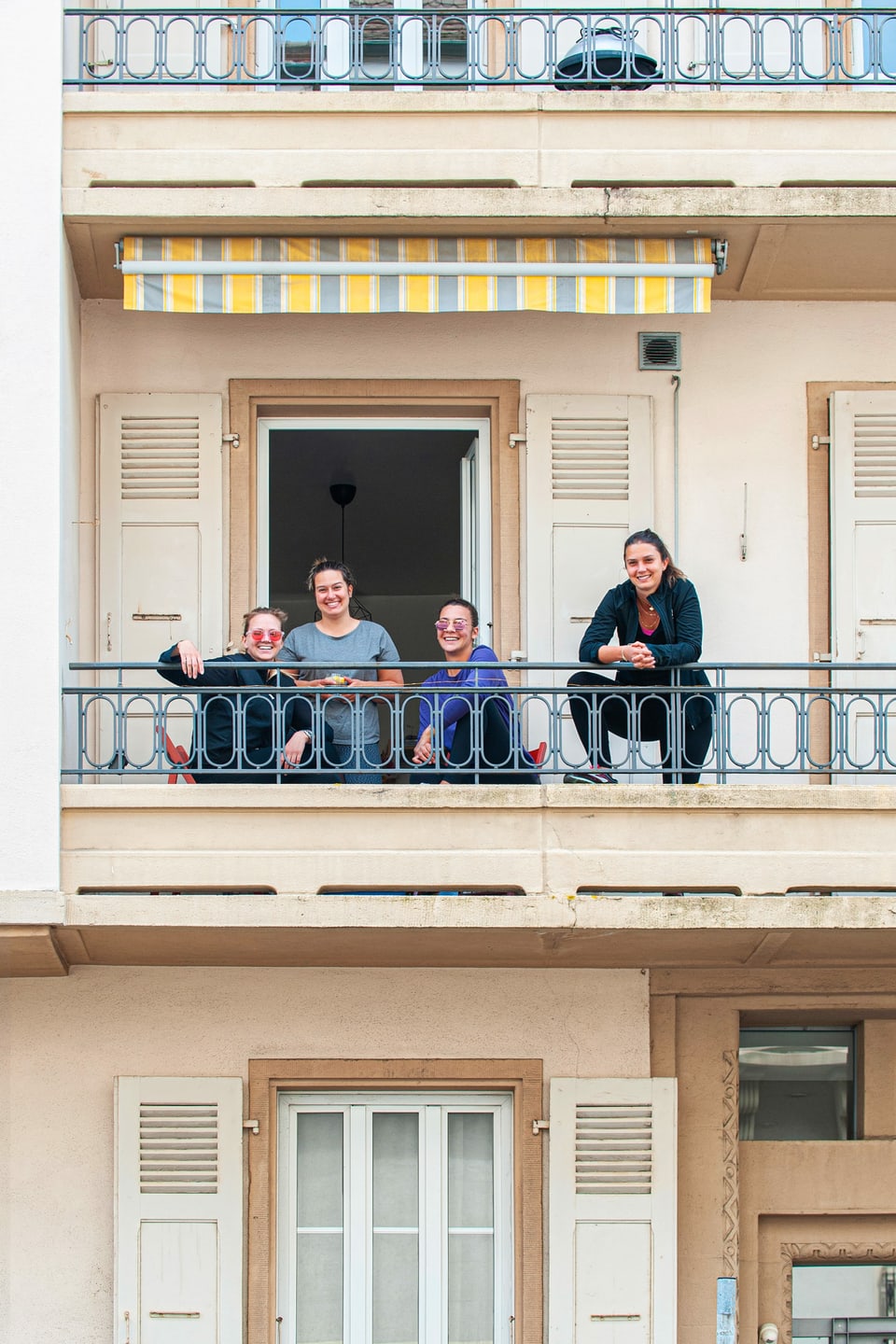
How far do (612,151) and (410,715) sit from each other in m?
6.11

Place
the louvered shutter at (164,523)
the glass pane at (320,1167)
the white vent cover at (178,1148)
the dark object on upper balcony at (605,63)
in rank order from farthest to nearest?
the louvered shutter at (164,523)
the glass pane at (320,1167)
the dark object on upper balcony at (605,63)
the white vent cover at (178,1148)

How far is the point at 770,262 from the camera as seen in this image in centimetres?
898

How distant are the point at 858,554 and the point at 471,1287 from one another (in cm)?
431

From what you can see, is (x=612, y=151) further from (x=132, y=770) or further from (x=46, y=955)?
(x=46, y=955)

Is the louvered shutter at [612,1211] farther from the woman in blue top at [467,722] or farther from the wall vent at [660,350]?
the wall vent at [660,350]

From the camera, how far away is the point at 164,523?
9109 mm

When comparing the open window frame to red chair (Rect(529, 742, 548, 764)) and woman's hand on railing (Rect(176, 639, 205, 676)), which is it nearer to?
red chair (Rect(529, 742, 548, 764))

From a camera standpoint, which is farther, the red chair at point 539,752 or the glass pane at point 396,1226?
the glass pane at point 396,1226

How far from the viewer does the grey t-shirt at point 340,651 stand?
850 centimetres

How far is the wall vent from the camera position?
30.4 ft

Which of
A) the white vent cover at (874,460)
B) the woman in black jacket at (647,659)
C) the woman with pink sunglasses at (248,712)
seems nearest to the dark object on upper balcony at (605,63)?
the white vent cover at (874,460)

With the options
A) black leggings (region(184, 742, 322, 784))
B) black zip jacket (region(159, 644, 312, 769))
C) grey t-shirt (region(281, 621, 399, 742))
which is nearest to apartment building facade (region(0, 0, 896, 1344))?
black leggings (region(184, 742, 322, 784))

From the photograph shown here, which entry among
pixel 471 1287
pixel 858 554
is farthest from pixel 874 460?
pixel 471 1287

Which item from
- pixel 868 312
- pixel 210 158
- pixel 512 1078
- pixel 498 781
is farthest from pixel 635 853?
pixel 210 158
